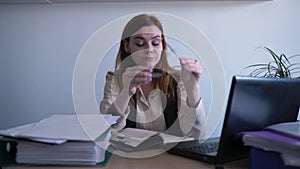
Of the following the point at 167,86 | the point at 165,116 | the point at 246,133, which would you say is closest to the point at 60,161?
the point at 246,133

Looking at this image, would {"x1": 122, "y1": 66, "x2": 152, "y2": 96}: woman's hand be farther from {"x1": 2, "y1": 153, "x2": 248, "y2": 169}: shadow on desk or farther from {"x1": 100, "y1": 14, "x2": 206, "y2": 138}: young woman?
{"x1": 2, "y1": 153, "x2": 248, "y2": 169}: shadow on desk

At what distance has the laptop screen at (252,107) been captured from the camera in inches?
24.8

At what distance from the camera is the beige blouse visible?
3.32 ft

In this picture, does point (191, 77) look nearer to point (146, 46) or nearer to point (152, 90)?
point (146, 46)

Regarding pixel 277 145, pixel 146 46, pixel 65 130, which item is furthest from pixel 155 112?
pixel 277 145

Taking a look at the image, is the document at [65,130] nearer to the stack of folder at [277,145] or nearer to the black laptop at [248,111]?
the black laptop at [248,111]

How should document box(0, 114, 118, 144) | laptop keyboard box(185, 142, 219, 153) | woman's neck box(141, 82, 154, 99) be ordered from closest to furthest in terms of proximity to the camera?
document box(0, 114, 118, 144) → laptop keyboard box(185, 142, 219, 153) → woman's neck box(141, 82, 154, 99)

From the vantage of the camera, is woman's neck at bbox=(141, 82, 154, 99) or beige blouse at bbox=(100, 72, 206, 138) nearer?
beige blouse at bbox=(100, 72, 206, 138)

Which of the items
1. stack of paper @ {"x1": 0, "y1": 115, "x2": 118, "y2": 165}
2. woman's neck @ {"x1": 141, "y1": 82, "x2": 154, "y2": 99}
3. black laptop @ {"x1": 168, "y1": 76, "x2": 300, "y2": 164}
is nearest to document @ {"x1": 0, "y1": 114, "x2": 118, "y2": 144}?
stack of paper @ {"x1": 0, "y1": 115, "x2": 118, "y2": 165}

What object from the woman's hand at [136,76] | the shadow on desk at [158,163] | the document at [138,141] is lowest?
the shadow on desk at [158,163]

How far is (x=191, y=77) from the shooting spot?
937mm

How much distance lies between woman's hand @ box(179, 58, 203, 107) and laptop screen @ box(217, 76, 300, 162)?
0.24 metres

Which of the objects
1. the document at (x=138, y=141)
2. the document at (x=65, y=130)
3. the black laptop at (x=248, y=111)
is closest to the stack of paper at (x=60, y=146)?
the document at (x=65, y=130)

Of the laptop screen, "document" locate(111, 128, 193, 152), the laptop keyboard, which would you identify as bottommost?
the laptop keyboard
